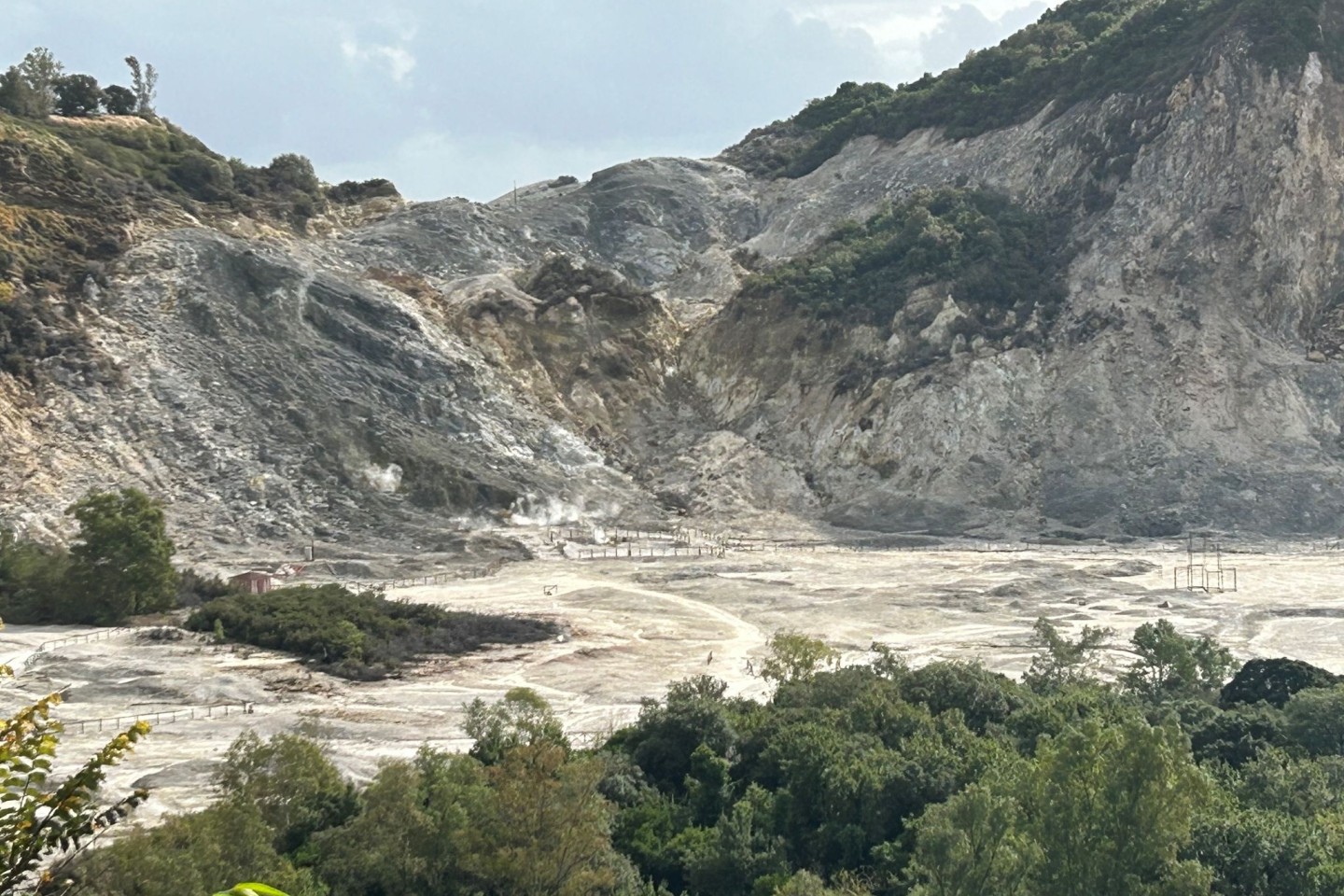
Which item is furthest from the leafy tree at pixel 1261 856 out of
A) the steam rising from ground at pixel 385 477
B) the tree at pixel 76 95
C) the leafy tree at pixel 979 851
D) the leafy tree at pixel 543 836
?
the tree at pixel 76 95

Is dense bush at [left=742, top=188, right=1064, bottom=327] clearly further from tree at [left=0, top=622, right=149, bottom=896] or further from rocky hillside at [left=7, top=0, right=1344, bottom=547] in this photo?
tree at [left=0, top=622, right=149, bottom=896]

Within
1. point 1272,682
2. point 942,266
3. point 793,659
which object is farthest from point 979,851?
point 942,266

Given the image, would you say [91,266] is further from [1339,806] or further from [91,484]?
[1339,806]

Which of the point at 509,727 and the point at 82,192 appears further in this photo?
the point at 82,192

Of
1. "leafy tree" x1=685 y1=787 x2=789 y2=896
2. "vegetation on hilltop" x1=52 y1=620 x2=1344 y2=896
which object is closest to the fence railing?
"vegetation on hilltop" x1=52 y1=620 x2=1344 y2=896

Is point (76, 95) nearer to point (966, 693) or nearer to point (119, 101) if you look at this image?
point (119, 101)

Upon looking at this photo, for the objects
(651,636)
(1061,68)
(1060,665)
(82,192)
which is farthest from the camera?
(1061,68)
